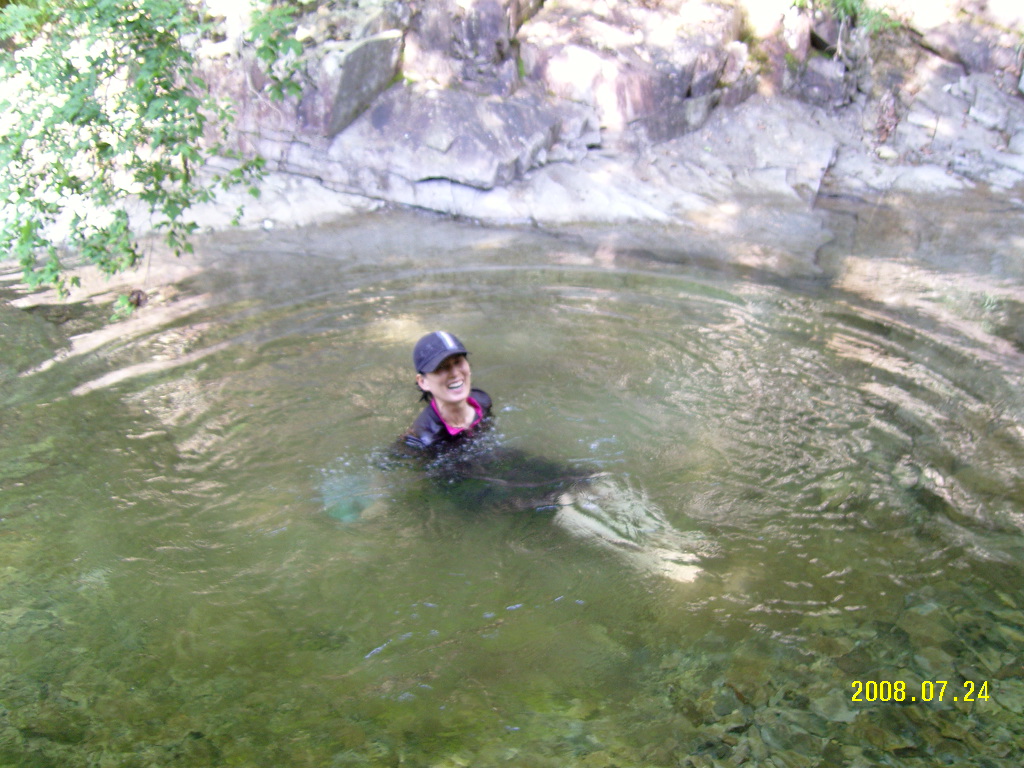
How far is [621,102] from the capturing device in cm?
1102

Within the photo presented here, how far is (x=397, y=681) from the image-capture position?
3283 mm

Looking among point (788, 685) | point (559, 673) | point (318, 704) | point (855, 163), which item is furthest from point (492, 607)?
point (855, 163)

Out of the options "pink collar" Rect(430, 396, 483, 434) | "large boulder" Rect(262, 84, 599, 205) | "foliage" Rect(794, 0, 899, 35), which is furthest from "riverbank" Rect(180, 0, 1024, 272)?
"pink collar" Rect(430, 396, 483, 434)

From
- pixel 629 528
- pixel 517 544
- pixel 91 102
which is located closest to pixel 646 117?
pixel 91 102

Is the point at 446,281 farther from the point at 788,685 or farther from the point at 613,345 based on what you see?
the point at 788,685

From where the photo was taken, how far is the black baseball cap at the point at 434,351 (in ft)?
14.8

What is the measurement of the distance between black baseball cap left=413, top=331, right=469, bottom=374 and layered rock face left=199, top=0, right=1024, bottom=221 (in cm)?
561

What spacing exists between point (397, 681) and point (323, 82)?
9010 millimetres

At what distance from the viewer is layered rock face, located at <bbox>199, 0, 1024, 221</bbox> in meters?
10.1
